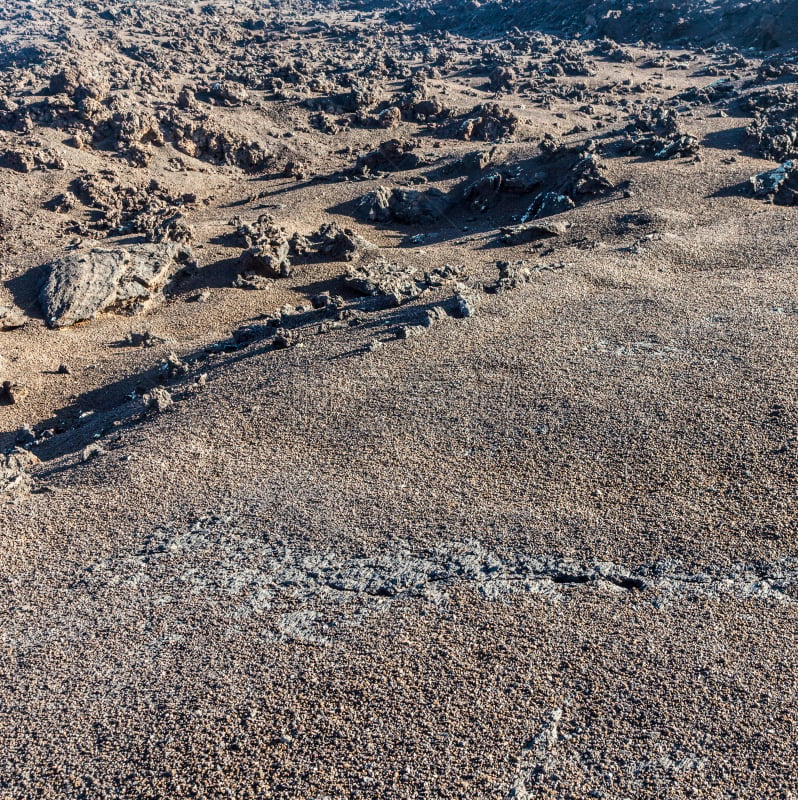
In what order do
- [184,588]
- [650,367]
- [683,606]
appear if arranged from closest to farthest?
[683,606] < [184,588] < [650,367]

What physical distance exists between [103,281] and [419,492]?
14.8 m

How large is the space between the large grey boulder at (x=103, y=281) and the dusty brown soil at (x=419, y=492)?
43cm

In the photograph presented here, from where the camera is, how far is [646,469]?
10586mm

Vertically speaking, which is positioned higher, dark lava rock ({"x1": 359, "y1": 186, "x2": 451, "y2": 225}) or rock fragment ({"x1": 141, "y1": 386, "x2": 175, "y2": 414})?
dark lava rock ({"x1": 359, "y1": 186, "x2": 451, "y2": 225})

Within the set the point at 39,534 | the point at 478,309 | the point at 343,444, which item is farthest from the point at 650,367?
the point at 39,534

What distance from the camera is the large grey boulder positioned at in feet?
62.2

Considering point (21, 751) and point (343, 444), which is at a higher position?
point (343, 444)

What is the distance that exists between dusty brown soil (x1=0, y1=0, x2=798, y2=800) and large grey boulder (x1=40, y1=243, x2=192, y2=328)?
1.40 feet

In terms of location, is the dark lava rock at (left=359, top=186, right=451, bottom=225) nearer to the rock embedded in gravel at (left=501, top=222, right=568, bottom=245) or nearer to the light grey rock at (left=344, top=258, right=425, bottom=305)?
the rock embedded in gravel at (left=501, top=222, right=568, bottom=245)

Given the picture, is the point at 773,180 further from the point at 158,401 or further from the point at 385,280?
the point at 158,401

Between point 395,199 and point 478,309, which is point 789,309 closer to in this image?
point 478,309

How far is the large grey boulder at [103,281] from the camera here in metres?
19.0

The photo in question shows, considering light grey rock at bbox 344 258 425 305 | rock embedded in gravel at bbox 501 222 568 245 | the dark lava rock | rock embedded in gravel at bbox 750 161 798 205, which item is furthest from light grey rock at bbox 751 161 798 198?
light grey rock at bbox 344 258 425 305

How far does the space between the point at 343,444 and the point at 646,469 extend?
5.78 m
